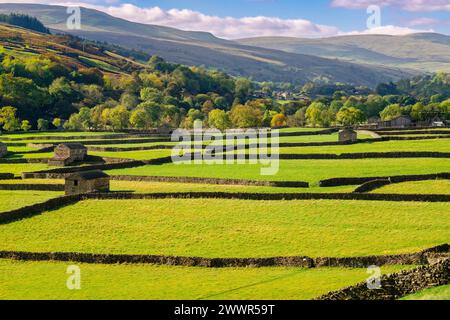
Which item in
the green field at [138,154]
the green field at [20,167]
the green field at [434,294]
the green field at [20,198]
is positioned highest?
the green field at [434,294]

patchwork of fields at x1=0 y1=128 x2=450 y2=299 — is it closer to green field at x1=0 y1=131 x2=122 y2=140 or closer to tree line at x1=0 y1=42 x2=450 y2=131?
green field at x1=0 y1=131 x2=122 y2=140

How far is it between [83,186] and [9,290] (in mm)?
25660

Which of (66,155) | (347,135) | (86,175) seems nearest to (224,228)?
(86,175)

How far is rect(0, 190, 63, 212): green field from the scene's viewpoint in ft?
176

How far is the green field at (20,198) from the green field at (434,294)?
33.9m

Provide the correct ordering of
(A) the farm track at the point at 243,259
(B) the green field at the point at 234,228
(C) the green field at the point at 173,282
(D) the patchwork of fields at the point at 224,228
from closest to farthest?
(C) the green field at the point at 173,282, (D) the patchwork of fields at the point at 224,228, (A) the farm track at the point at 243,259, (B) the green field at the point at 234,228

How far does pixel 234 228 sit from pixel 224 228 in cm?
60

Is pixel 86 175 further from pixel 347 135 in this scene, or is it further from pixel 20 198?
pixel 347 135

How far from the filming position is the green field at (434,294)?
908 inches

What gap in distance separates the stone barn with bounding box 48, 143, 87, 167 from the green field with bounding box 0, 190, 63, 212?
61.5 ft

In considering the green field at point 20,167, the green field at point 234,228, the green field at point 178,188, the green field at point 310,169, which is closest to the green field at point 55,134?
the green field at point 20,167

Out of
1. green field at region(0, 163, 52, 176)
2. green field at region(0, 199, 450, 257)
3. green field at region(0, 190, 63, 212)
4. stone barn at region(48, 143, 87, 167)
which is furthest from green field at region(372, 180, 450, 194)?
stone barn at region(48, 143, 87, 167)

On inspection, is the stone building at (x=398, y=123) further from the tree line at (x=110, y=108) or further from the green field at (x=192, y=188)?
the green field at (x=192, y=188)

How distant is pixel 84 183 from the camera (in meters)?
58.8
